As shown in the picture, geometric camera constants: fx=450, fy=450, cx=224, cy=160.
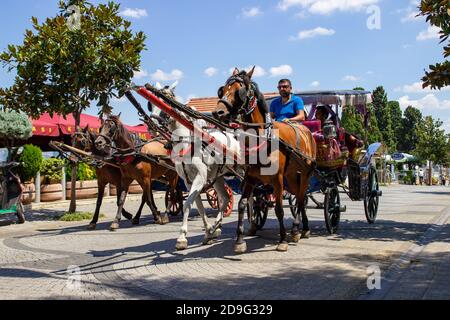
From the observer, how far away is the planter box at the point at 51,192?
50.4 ft

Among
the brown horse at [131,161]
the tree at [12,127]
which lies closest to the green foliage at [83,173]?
the tree at [12,127]

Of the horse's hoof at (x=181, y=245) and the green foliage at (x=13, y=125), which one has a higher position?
the green foliage at (x=13, y=125)

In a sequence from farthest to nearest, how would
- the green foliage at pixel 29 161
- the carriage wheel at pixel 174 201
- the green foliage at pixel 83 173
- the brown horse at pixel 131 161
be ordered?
the green foliage at pixel 83 173 → the green foliage at pixel 29 161 → the carriage wheel at pixel 174 201 → the brown horse at pixel 131 161

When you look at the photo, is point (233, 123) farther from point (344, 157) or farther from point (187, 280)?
point (344, 157)

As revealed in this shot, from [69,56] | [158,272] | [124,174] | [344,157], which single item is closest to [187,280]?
[158,272]

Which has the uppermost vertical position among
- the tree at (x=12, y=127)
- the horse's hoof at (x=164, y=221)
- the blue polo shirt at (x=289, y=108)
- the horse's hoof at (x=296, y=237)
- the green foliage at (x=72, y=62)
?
the green foliage at (x=72, y=62)

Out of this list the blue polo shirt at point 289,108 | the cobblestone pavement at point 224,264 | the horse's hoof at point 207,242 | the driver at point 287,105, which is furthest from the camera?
the blue polo shirt at point 289,108

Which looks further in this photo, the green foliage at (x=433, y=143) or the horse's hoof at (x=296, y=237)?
the green foliage at (x=433, y=143)

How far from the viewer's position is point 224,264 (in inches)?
240

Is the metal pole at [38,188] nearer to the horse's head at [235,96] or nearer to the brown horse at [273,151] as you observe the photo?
the brown horse at [273,151]

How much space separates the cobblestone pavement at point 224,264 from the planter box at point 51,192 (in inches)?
229

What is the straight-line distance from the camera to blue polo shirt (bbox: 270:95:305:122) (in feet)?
26.7

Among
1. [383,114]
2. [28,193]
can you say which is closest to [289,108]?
[28,193]

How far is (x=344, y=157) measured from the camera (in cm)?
854
